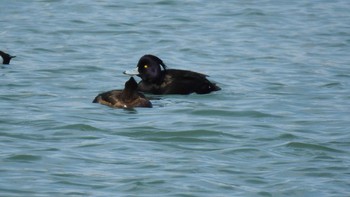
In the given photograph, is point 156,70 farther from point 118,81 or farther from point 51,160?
point 51,160

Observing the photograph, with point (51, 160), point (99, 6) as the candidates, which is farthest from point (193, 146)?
point (99, 6)

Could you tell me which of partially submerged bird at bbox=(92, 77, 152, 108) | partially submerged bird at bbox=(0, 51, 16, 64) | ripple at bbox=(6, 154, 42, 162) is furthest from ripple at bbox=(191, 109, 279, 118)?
partially submerged bird at bbox=(0, 51, 16, 64)

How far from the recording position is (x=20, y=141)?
12.5m

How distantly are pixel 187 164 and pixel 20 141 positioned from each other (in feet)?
6.49

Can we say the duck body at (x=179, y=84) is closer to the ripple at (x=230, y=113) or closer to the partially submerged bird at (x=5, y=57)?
the ripple at (x=230, y=113)

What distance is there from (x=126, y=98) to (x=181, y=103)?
1004mm

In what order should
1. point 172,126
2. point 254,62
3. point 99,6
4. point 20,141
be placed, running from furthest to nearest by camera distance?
point 99,6 → point 254,62 → point 172,126 → point 20,141

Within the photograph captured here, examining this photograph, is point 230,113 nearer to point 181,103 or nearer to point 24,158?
point 181,103

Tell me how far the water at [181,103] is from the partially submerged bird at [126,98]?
0.44 feet

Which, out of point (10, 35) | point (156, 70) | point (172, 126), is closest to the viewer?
point (172, 126)

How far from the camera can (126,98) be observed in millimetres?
14547

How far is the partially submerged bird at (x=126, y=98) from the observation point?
14539 millimetres

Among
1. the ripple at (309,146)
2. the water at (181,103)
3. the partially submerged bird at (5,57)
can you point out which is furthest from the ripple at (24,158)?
the partially submerged bird at (5,57)

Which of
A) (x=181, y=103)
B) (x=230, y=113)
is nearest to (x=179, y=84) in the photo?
(x=181, y=103)
